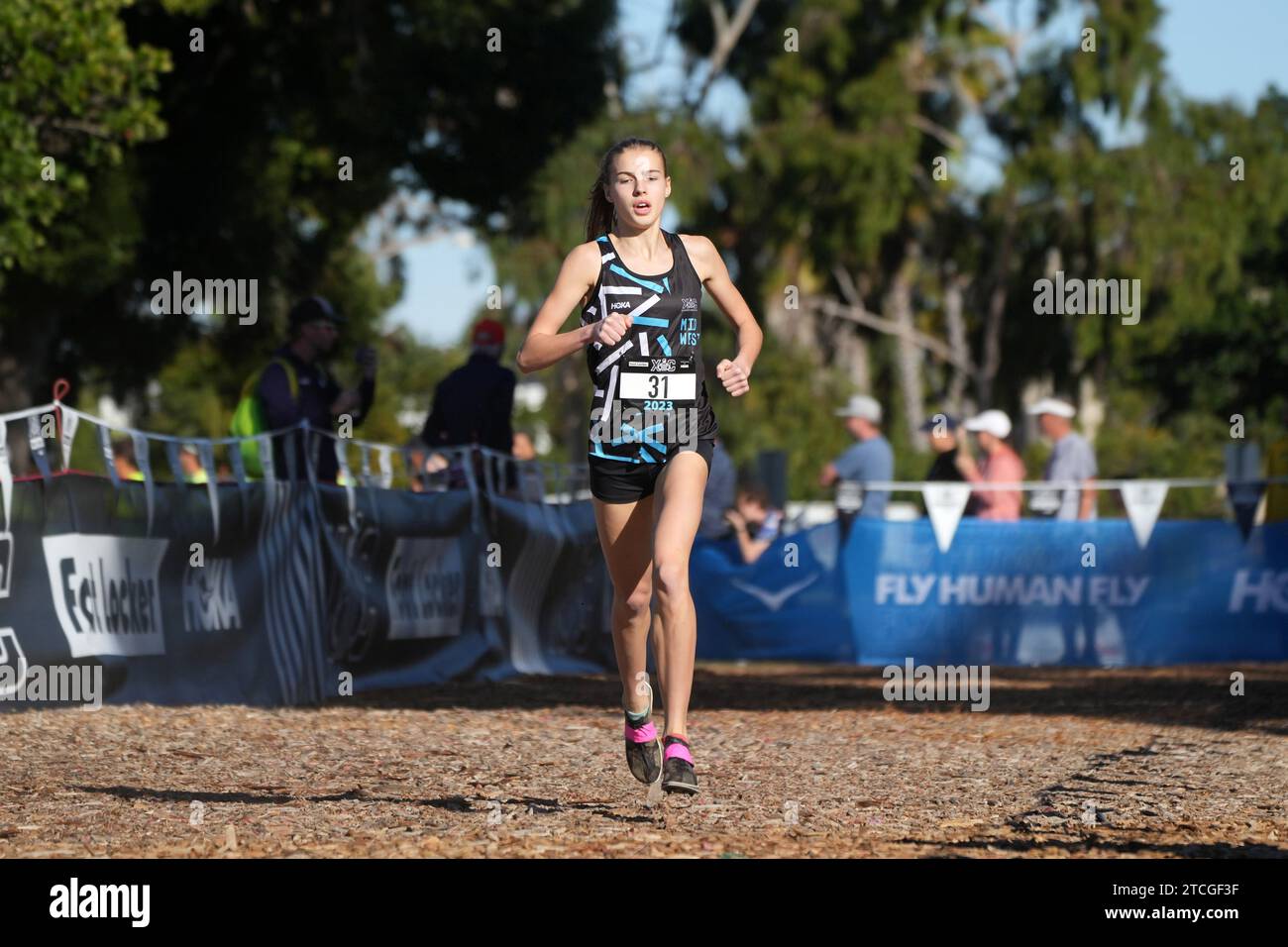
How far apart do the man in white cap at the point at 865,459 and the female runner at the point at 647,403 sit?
10.3 meters

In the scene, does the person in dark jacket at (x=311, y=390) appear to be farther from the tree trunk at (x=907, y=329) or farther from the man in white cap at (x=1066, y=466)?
the tree trunk at (x=907, y=329)

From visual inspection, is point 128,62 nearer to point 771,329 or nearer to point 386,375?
point 771,329

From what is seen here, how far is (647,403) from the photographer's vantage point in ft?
23.8

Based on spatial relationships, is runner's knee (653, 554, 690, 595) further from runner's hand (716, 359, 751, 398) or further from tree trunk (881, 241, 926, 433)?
tree trunk (881, 241, 926, 433)

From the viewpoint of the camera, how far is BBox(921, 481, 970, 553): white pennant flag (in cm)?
1725

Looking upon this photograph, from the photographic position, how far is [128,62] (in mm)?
20875

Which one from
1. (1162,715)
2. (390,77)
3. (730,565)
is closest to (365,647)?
(1162,715)

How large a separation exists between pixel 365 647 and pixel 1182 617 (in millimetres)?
7361

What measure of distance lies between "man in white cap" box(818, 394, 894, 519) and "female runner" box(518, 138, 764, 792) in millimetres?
10298

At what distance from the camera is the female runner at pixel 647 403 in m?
7.18

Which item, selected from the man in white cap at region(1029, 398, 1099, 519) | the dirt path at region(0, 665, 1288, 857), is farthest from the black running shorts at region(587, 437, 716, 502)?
the man in white cap at region(1029, 398, 1099, 519)

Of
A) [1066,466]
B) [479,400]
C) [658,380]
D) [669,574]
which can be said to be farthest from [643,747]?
[1066,466]

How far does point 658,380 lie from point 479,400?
785 centimetres

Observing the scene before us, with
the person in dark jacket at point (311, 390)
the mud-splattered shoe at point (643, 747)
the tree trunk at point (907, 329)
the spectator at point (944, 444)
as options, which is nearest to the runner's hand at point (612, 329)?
the mud-splattered shoe at point (643, 747)
